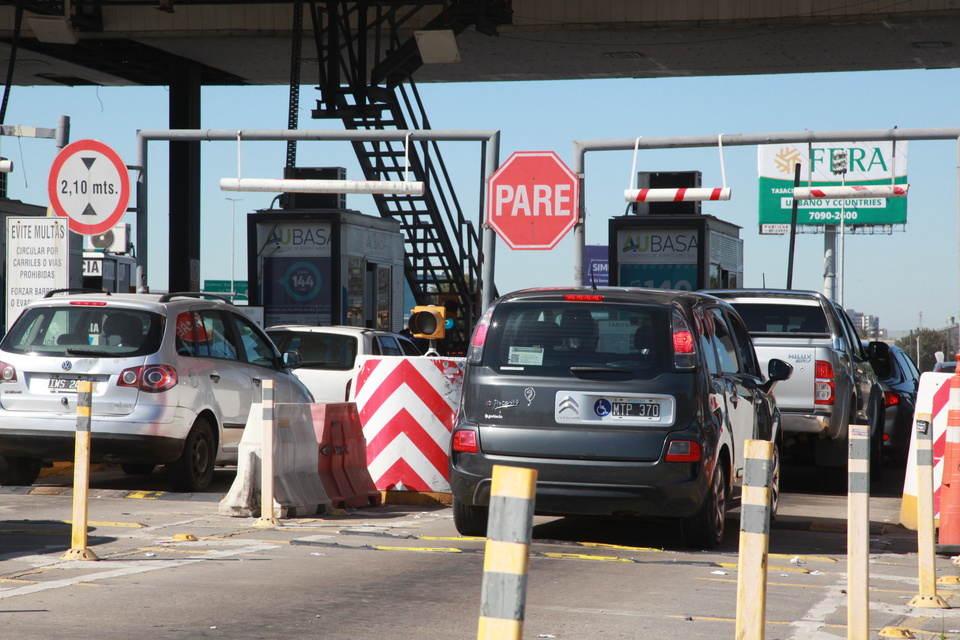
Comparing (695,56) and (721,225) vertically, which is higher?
(695,56)

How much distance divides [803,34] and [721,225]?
3.77m

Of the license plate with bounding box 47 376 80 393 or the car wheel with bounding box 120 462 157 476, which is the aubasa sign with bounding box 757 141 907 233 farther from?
the license plate with bounding box 47 376 80 393

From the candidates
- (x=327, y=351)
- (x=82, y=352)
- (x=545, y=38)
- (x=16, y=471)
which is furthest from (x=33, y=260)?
(x=545, y=38)

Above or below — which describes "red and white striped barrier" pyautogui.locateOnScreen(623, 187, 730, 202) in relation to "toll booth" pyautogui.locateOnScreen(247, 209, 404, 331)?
above

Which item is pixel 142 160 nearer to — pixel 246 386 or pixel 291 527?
pixel 246 386

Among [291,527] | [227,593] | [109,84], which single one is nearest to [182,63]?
[109,84]

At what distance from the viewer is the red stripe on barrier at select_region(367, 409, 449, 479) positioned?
36.1 ft

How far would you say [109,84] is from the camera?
28438mm

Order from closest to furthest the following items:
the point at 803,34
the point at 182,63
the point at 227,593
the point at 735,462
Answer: the point at 227,593 → the point at 735,462 → the point at 803,34 → the point at 182,63

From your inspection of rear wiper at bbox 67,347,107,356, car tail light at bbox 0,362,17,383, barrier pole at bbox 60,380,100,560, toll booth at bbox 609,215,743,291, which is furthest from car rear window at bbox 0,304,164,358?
toll booth at bbox 609,215,743,291

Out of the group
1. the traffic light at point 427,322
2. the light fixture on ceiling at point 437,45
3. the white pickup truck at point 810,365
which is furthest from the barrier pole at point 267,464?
the light fixture on ceiling at point 437,45

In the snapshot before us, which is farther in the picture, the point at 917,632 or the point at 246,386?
the point at 246,386

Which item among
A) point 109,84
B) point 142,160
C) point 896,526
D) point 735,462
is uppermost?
point 109,84

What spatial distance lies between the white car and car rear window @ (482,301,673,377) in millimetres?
6822
